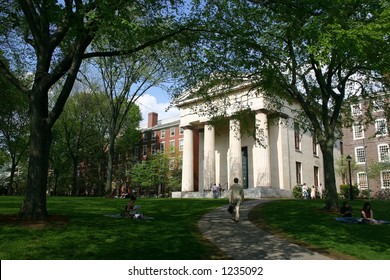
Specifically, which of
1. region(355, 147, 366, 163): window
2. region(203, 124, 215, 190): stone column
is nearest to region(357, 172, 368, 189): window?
region(355, 147, 366, 163): window

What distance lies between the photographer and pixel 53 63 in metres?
17.5

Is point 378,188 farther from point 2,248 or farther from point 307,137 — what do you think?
point 2,248

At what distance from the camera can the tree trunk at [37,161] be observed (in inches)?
452

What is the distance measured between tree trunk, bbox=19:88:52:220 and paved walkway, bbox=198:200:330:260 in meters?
5.47

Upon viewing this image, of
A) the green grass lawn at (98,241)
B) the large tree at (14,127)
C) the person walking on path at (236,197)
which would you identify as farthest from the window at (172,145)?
the green grass lawn at (98,241)

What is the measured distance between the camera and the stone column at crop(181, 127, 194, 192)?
1693 inches

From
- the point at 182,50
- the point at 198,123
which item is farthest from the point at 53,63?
the point at 198,123

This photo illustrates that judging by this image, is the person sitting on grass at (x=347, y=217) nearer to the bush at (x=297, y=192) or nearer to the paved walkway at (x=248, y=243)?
the paved walkway at (x=248, y=243)

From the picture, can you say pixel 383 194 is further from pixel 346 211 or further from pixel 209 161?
pixel 346 211

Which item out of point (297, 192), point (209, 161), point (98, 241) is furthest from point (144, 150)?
point (98, 241)

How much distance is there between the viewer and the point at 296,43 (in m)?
16.4

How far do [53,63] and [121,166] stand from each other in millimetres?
52430

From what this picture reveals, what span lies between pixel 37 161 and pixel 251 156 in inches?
1260

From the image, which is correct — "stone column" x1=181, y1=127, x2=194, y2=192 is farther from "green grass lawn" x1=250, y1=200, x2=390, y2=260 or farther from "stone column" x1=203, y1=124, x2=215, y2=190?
"green grass lawn" x1=250, y1=200, x2=390, y2=260
